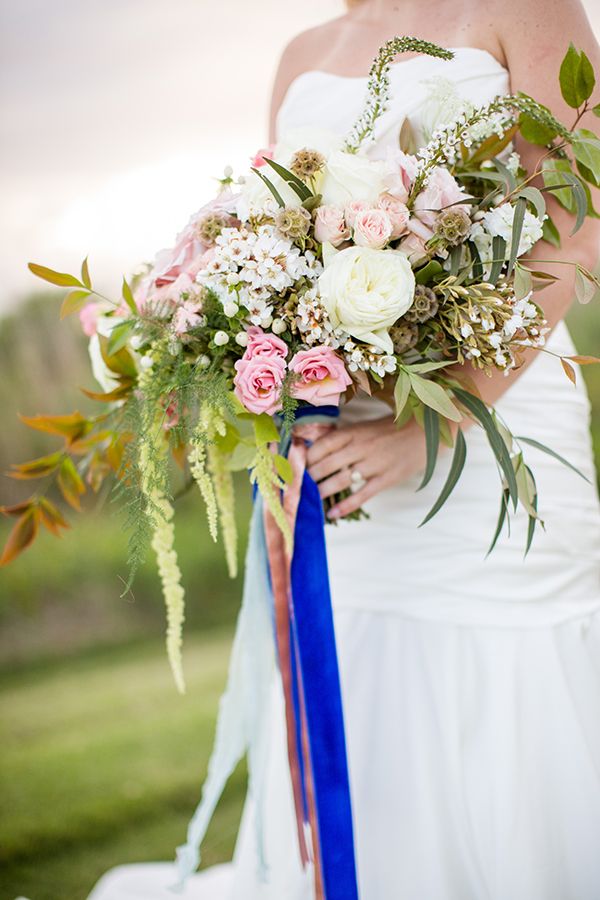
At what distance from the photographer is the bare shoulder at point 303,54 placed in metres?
1.77

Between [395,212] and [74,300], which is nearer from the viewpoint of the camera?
[395,212]

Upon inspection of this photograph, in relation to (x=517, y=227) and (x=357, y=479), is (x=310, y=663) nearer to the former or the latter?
(x=357, y=479)

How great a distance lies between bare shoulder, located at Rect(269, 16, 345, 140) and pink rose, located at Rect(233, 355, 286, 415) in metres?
0.93

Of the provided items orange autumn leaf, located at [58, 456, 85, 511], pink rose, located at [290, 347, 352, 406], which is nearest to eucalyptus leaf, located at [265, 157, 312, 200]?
pink rose, located at [290, 347, 352, 406]

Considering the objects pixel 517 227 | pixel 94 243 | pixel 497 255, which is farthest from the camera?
pixel 94 243

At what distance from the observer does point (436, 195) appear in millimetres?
1185

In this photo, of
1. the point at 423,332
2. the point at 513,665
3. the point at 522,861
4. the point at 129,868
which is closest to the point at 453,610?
the point at 513,665

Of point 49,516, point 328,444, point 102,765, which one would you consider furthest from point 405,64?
point 102,765

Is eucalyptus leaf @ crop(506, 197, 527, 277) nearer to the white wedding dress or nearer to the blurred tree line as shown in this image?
the white wedding dress

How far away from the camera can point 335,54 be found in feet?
5.61

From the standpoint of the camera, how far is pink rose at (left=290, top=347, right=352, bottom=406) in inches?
45.0

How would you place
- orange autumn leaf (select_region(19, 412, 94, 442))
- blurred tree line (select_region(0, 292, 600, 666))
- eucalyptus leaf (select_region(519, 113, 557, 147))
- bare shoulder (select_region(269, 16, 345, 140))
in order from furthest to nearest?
blurred tree line (select_region(0, 292, 600, 666))
bare shoulder (select_region(269, 16, 345, 140))
orange autumn leaf (select_region(19, 412, 94, 442))
eucalyptus leaf (select_region(519, 113, 557, 147))

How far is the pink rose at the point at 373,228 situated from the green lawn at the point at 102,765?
2266 mm

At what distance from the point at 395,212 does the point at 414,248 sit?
6 centimetres
